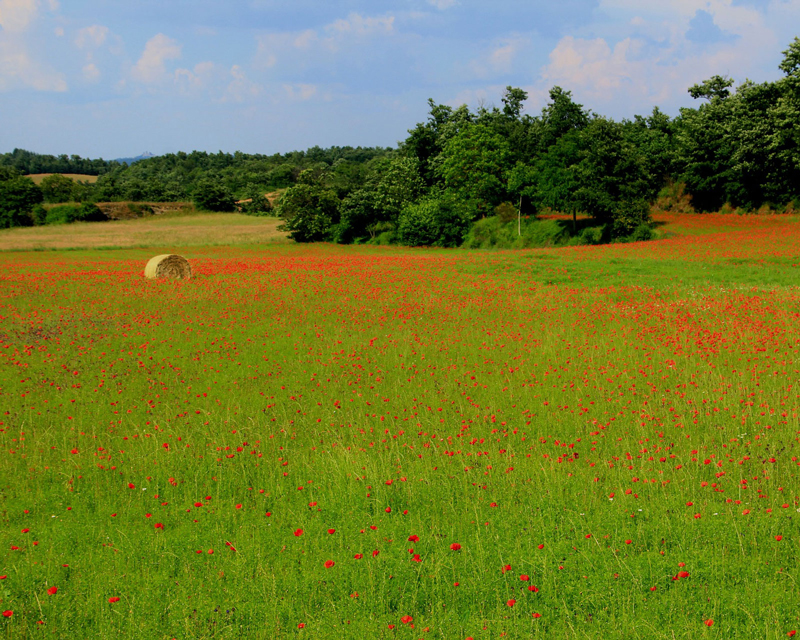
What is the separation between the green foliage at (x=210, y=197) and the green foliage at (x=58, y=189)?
2605 cm

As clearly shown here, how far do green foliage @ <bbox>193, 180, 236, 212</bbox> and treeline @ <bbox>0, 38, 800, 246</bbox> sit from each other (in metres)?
34.1

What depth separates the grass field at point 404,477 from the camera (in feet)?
15.9

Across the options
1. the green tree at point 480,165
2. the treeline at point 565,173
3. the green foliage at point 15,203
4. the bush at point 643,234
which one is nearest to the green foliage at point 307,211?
the treeline at point 565,173

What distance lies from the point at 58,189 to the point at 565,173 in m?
103

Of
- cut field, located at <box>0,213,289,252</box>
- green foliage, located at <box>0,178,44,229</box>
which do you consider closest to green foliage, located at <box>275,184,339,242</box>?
cut field, located at <box>0,213,289,252</box>

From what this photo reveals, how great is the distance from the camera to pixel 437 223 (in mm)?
61656

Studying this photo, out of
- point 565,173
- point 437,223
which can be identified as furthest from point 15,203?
point 565,173

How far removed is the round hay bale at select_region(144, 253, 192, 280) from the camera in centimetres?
2905

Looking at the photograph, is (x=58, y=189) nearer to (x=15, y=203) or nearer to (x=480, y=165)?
(x=15, y=203)

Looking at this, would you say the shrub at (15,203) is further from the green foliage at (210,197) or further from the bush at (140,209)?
Answer: the green foliage at (210,197)

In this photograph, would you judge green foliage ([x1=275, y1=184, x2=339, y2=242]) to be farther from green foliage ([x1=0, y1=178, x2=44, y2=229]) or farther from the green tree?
green foliage ([x1=0, y1=178, x2=44, y2=229])

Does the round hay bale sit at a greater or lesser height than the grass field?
greater

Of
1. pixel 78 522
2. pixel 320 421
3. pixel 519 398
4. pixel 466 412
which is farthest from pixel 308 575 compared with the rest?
pixel 519 398

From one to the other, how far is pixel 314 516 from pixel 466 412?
4090 mm
